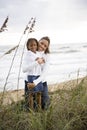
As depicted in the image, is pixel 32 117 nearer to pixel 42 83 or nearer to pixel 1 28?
pixel 1 28

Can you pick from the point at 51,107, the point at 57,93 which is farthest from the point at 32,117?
the point at 57,93

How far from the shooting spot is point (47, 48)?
17.1 ft

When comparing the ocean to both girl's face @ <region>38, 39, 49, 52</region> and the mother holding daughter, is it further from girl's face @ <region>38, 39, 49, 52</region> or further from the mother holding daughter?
girl's face @ <region>38, 39, 49, 52</region>

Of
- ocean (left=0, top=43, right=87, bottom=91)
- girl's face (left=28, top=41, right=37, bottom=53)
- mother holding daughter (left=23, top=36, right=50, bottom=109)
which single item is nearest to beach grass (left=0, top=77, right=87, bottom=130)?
ocean (left=0, top=43, right=87, bottom=91)

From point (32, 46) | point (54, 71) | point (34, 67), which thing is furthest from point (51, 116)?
point (54, 71)

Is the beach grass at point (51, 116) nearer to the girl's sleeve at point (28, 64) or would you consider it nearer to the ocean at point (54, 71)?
the ocean at point (54, 71)

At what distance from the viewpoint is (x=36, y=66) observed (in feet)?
16.6

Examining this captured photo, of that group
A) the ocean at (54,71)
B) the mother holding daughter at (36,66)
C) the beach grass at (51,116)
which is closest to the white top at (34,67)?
the mother holding daughter at (36,66)

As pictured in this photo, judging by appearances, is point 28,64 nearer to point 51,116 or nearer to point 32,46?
point 32,46

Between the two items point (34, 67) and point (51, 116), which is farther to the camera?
point (34, 67)

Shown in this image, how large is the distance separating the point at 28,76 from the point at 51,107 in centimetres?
131

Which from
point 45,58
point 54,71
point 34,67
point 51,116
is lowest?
point 51,116

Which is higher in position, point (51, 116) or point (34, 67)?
point (34, 67)

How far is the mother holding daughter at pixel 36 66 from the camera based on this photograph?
503 cm
